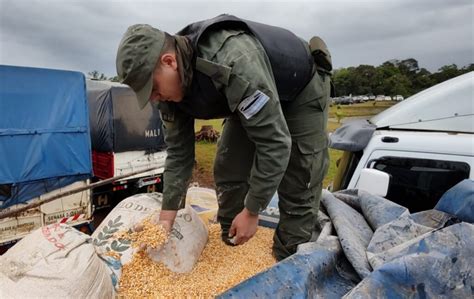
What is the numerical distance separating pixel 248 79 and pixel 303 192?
0.94 metres

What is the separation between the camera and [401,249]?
5.18ft

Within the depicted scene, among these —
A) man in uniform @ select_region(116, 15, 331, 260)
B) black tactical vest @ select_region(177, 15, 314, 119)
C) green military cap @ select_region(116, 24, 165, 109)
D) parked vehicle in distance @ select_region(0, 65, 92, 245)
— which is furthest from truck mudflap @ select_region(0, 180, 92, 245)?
green military cap @ select_region(116, 24, 165, 109)

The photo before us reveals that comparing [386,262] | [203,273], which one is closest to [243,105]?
[386,262]

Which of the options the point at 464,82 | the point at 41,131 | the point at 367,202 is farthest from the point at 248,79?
the point at 41,131

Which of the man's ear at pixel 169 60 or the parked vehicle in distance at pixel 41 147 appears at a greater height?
the man's ear at pixel 169 60

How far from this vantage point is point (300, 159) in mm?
2320

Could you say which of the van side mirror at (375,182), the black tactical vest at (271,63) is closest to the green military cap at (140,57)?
the black tactical vest at (271,63)

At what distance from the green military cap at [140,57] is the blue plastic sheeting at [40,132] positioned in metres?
3.53

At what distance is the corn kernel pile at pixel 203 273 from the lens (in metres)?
2.00

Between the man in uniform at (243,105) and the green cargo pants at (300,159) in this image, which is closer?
the man in uniform at (243,105)

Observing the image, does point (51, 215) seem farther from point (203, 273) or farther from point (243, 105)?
point (243, 105)

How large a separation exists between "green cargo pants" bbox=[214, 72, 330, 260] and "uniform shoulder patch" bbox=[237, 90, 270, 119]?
0.64 m

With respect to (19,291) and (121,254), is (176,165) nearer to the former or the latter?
(121,254)

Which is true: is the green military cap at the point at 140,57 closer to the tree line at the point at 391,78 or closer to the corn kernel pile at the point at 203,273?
the corn kernel pile at the point at 203,273
